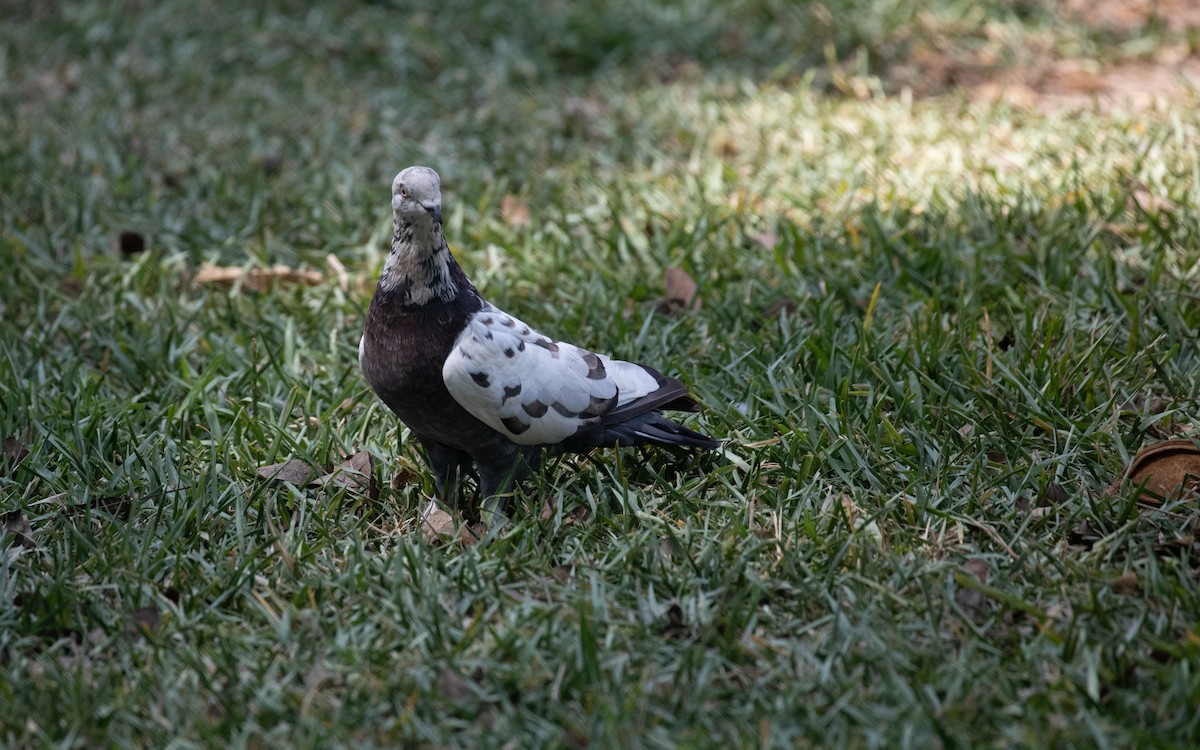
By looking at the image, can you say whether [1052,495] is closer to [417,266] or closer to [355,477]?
[417,266]

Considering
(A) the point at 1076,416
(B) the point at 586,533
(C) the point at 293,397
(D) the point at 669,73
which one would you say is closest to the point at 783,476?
(B) the point at 586,533

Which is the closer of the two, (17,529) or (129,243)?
(17,529)

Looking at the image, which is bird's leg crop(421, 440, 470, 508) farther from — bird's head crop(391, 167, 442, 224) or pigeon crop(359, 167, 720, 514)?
bird's head crop(391, 167, 442, 224)

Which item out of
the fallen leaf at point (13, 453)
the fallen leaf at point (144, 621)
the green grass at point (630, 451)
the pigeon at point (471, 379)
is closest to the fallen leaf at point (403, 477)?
the green grass at point (630, 451)

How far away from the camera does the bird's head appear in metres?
2.60

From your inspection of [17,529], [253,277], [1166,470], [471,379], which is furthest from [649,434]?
[253,277]

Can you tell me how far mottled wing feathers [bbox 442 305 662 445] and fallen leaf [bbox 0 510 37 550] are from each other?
1082 millimetres

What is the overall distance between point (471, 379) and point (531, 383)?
16 centimetres

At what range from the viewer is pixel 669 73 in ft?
19.8

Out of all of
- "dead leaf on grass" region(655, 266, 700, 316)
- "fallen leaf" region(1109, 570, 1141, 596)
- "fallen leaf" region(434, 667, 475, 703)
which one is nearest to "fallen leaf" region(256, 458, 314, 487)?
"fallen leaf" region(434, 667, 475, 703)

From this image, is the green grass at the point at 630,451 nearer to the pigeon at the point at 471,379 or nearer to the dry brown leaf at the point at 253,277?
the dry brown leaf at the point at 253,277

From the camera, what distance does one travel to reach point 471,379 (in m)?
2.65

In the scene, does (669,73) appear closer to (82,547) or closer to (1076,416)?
(1076,416)

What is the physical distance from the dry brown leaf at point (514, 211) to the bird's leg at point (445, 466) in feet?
5.83
